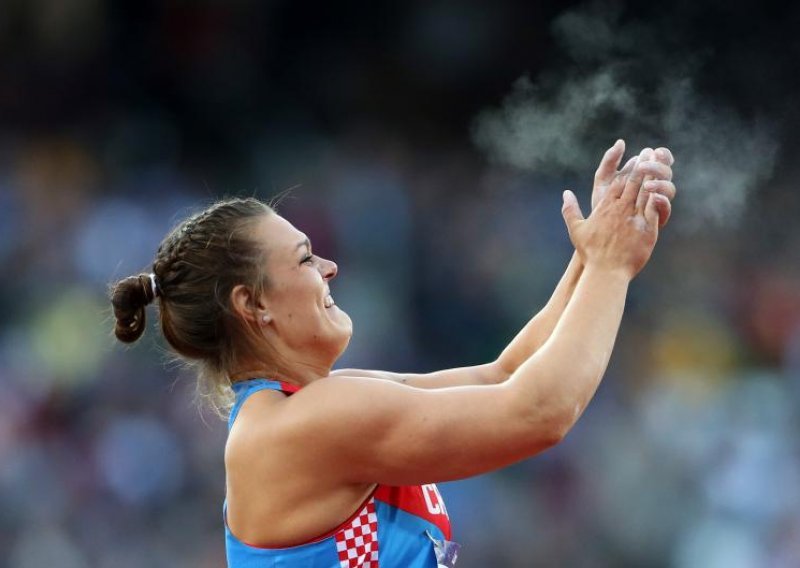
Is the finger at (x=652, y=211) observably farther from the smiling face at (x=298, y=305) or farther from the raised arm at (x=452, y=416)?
the smiling face at (x=298, y=305)

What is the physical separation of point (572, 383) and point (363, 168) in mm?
4939

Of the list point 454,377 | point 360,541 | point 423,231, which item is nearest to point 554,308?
point 454,377

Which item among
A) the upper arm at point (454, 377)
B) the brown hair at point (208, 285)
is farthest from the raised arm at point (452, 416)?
the upper arm at point (454, 377)

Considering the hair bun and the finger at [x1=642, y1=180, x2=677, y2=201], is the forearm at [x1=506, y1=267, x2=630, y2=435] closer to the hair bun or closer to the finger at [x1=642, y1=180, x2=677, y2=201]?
the finger at [x1=642, y1=180, x2=677, y2=201]

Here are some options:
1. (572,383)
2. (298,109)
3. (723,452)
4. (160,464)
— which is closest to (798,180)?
(723,452)

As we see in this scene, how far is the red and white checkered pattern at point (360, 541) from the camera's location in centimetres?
218

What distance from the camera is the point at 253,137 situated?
279 inches

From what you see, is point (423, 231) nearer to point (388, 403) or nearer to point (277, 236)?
point (277, 236)

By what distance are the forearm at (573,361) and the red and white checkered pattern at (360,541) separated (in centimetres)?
44

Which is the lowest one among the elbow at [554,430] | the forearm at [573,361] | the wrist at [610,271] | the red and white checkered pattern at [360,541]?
the red and white checkered pattern at [360,541]

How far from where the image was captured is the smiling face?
7.80ft

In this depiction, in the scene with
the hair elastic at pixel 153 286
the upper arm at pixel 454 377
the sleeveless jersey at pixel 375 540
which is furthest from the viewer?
the upper arm at pixel 454 377

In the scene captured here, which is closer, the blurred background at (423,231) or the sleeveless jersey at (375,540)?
the sleeveless jersey at (375,540)

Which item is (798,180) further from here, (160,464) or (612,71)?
(160,464)
